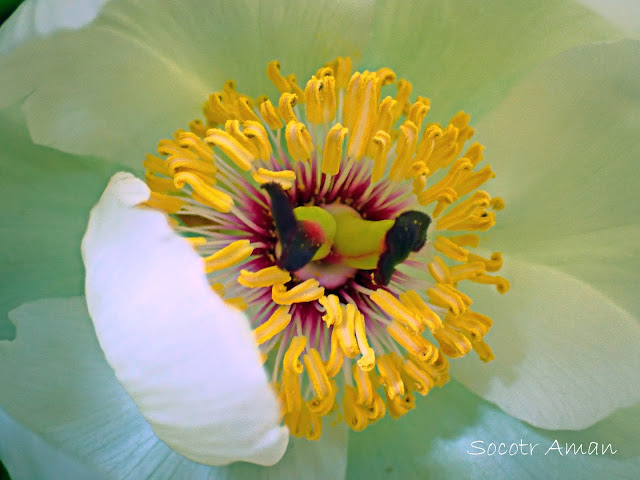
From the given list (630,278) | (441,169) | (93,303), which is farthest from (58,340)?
(630,278)

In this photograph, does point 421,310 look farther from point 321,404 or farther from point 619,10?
point 619,10

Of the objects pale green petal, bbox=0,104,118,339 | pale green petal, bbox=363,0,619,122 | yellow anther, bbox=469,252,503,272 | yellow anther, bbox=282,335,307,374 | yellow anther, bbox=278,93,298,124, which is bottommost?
pale green petal, bbox=0,104,118,339

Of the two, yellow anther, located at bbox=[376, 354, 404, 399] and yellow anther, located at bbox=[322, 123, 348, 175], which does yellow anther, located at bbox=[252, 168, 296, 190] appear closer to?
yellow anther, located at bbox=[322, 123, 348, 175]

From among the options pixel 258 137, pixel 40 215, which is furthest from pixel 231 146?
pixel 40 215

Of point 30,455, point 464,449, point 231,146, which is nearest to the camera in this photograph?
point 30,455

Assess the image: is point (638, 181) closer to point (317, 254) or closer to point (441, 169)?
point (441, 169)

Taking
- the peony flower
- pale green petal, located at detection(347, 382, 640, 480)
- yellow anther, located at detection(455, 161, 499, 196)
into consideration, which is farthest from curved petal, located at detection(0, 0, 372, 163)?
pale green petal, located at detection(347, 382, 640, 480)

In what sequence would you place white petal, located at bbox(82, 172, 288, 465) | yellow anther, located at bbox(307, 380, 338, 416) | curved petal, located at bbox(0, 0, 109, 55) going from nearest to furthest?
white petal, located at bbox(82, 172, 288, 465) < curved petal, located at bbox(0, 0, 109, 55) < yellow anther, located at bbox(307, 380, 338, 416)
